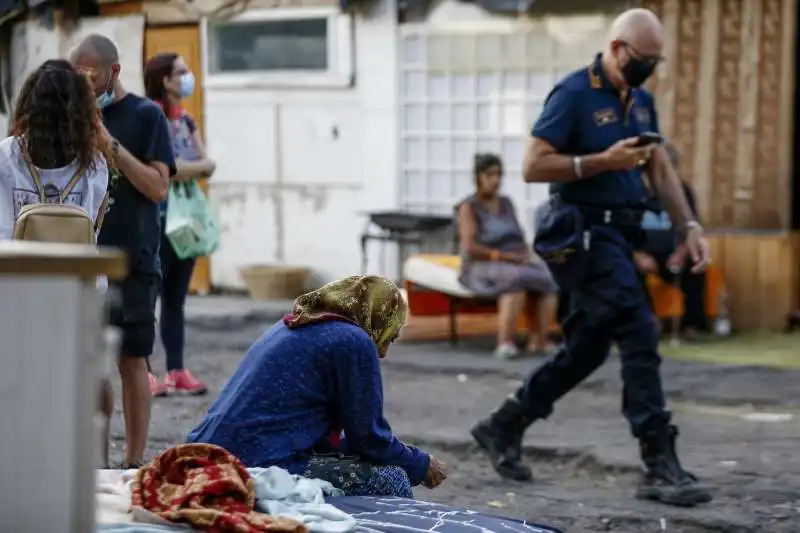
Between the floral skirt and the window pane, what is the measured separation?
29.8 ft

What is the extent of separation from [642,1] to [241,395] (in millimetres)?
8353

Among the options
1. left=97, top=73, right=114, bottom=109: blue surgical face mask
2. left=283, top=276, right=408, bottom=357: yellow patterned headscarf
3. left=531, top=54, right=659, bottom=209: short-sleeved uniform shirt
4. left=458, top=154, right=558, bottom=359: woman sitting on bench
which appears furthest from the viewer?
left=458, top=154, right=558, bottom=359: woman sitting on bench

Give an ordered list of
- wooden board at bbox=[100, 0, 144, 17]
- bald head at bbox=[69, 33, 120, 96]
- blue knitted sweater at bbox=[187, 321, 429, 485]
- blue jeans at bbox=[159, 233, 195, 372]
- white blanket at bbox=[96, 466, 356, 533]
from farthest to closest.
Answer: wooden board at bbox=[100, 0, 144, 17] → blue jeans at bbox=[159, 233, 195, 372] → bald head at bbox=[69, 33, 120, 96] → blue knitted sweater at bbox=[187, 321, 429, 485] → white blanket at bbox=[96, 466, 356, 533]

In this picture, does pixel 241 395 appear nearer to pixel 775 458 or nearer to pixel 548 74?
pixel 775 458

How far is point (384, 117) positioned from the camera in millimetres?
13188

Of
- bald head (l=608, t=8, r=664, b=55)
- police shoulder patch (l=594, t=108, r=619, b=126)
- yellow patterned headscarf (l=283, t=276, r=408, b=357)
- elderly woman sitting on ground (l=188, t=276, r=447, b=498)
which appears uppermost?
bald head (l=608, t=8, r=664, b=55)

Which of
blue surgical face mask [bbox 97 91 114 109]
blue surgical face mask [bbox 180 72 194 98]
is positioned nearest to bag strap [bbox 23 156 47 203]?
blue surgical face mask [bbox 97 91 114 109]

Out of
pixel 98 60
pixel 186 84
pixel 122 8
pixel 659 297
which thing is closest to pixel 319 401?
pixel 98 60

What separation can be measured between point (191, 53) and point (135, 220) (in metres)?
8.02

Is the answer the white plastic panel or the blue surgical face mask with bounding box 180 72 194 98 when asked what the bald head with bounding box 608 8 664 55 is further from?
the white plastic panel

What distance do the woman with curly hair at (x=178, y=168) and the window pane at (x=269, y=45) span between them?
4.96m

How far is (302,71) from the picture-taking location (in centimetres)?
1349

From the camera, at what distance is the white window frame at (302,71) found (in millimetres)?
13211

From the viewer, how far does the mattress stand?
36.3 ft
